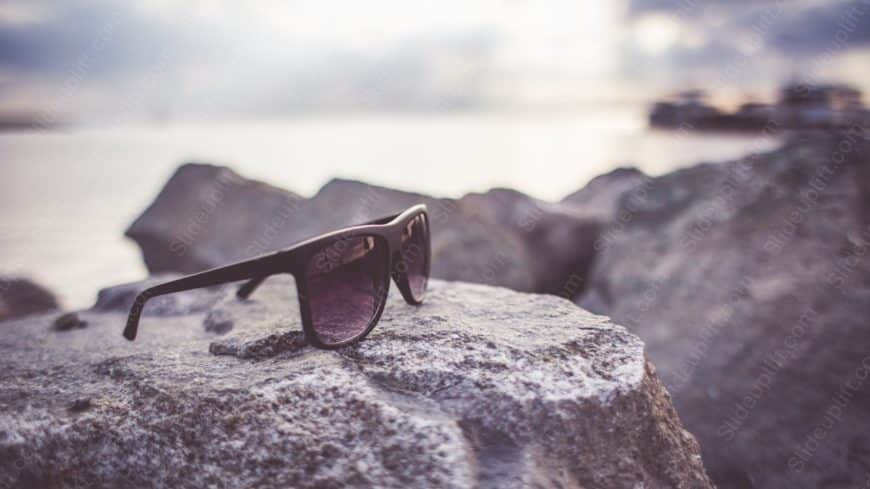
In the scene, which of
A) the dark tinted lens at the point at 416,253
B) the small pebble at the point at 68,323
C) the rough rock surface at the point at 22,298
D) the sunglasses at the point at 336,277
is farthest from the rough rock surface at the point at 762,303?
the rough rock surface at the point at 22,298

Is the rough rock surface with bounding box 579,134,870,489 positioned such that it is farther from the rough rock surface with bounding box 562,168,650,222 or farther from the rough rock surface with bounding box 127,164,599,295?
the rough rock surface with bounding box 562,168,650,222

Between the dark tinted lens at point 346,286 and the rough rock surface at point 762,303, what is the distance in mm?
1898

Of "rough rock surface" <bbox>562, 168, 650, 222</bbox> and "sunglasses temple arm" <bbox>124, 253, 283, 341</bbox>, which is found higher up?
"sunglasses temple arm" <bbox>124, 253, 283, 341</bbox>

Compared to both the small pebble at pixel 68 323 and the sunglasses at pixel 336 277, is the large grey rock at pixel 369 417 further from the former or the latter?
the small pebble at pixel 68 323

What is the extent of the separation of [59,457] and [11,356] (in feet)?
3.14

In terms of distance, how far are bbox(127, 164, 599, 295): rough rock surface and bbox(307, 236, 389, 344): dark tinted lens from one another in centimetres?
196

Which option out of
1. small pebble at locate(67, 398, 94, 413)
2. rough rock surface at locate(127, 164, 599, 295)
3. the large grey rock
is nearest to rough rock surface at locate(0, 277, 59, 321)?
rough rock surface at locate(127, 164, 599, 295)

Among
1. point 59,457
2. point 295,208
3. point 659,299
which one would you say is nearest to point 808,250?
point 659,299

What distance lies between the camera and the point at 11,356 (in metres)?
2.00

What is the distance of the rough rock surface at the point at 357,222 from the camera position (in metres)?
4.02

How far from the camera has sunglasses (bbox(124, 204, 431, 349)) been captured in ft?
5.13

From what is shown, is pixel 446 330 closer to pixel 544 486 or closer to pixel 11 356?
pixel 544 486

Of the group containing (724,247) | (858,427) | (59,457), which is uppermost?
(59,457)

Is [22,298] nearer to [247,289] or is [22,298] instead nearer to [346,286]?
[247,289]
